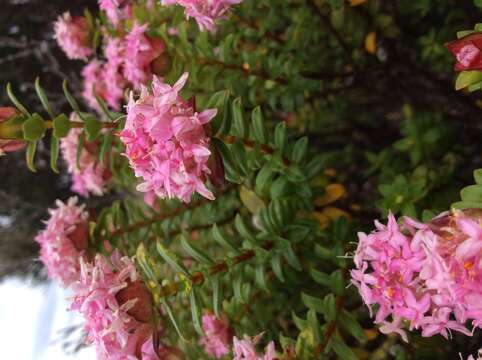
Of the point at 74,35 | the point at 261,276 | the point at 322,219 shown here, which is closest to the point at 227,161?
the point at 261,276

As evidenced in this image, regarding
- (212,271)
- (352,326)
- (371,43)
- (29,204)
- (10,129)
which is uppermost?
(10,129)

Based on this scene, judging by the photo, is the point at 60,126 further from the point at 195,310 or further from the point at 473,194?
the point at 473,194

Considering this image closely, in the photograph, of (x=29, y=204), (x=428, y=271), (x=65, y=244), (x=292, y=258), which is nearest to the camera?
(x=428, y=271)

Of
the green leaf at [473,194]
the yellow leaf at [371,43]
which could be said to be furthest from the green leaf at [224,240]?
the yellow leaf at [371,43]

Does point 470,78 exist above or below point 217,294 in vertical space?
above

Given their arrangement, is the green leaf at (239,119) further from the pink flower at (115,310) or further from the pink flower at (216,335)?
the pink flower at (216,335)

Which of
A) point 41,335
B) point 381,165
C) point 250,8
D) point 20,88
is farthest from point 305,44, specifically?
point 41,335

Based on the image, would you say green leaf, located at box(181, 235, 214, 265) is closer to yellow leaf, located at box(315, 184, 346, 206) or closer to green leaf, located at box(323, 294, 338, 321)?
green leaf, located at box(323, 294, 338, 321)
